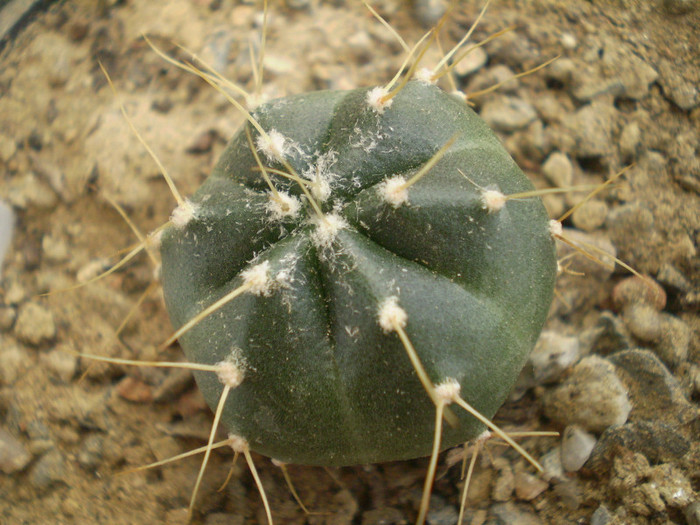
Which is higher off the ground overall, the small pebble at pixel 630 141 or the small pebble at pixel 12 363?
the small pebble at pixel 630 141

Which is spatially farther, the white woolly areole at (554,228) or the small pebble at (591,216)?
the small pebble at (591,216)

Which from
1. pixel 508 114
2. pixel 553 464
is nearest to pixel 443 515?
pixel 553 464

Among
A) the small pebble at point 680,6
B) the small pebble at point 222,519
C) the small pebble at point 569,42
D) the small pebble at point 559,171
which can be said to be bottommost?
the small pebble at point 222,519

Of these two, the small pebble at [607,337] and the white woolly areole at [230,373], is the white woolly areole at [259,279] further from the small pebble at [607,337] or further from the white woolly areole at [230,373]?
the small pebble at [607,337]

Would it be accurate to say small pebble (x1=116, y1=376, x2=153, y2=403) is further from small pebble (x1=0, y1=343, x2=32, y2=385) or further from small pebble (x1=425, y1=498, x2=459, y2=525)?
small pebble (x1=425, y1=498, x2=459, y2=525)

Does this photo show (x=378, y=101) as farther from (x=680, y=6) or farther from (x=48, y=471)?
(x=680, y=6)

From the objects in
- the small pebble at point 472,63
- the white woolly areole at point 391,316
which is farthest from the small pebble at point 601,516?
the small pebble at point 472,63
